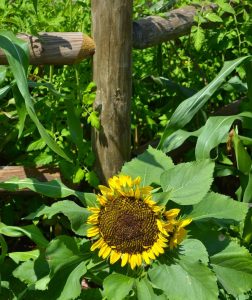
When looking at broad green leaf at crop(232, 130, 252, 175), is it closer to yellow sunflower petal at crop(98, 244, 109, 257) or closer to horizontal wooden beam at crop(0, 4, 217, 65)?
horizontal wooden beam at crop(0, 4, 217, 65)

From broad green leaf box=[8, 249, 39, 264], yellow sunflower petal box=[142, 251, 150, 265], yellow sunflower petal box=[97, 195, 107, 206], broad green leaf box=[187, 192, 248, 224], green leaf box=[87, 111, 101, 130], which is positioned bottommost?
broad green leaf box=[8, 249, 39, 264]

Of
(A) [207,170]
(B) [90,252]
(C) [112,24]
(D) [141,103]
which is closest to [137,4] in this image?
(D) [141,103]

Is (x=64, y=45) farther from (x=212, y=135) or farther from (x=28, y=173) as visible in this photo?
(x=212, y=135)

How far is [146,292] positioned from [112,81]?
3.17 feet

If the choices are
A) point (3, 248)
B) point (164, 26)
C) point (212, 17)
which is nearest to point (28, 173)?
point (3, 248)

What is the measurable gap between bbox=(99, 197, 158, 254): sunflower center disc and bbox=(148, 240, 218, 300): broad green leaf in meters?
0.12

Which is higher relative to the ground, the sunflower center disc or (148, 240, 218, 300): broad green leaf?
the sunflower center disc

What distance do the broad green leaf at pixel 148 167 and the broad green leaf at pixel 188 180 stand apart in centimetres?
8

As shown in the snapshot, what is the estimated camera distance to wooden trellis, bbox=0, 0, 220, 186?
2.71 meters

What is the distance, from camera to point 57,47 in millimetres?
2742

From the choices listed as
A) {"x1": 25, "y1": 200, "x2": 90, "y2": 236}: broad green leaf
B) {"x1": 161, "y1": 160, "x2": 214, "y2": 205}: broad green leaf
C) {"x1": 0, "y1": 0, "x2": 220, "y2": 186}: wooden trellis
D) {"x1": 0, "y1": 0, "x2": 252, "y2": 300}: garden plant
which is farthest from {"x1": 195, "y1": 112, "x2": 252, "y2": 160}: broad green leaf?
{"x1": 25, "y1": 200, "x2": 90, "y2": 236}: broad green leaf

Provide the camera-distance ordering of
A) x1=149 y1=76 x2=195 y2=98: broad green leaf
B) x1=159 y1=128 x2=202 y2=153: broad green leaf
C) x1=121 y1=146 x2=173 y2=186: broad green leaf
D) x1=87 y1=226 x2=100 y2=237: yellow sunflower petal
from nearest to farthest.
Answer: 1. x1=87 y1=226 x2=100 y2=237: yellow sunflower petal
2. x1=121 y1=146 x2=173 y2=186: broad green leaf
3. x1=159 y1=128 x2=202 y2=153: broad green leaf
4. x1=149 y1=76 x2=195 y2=98: broad green leaf

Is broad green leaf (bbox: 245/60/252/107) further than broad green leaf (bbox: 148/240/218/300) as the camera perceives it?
Yes

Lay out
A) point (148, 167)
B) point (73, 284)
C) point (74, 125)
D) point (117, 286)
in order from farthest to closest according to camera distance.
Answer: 1. point (74, 125)
2. point (148, 167)
3. point (73, 284)
4. point (117, 286)
